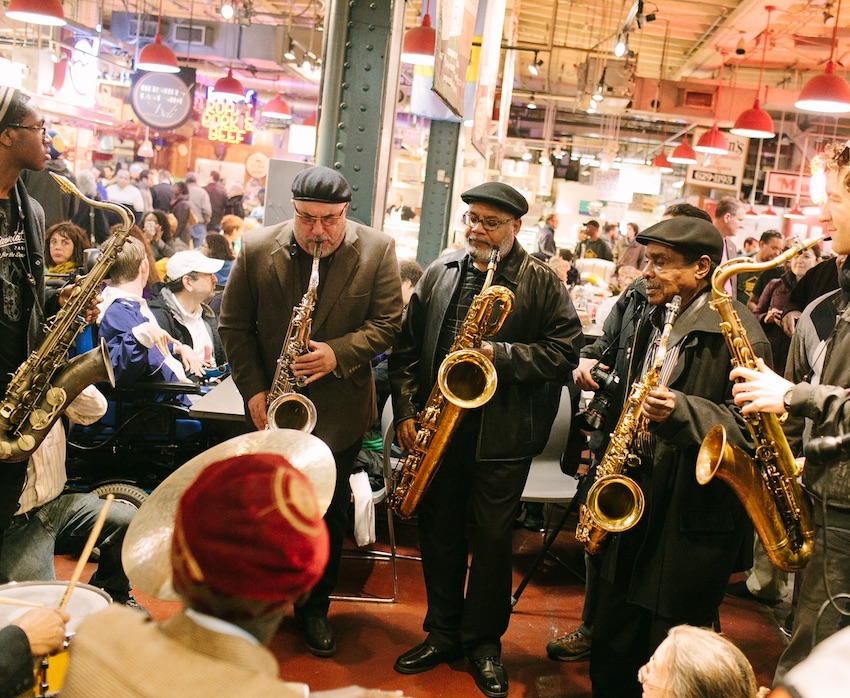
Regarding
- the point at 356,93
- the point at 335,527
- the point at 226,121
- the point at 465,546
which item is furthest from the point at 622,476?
the point at 226,121

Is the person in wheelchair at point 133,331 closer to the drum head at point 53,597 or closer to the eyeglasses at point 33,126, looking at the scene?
the eyeglasses at point 33,126

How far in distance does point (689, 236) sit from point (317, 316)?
162cm

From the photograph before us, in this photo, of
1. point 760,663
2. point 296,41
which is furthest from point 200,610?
point 296,41

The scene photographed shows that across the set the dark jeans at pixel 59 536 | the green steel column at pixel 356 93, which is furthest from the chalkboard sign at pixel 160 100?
the dark jeans at pixel 59 536

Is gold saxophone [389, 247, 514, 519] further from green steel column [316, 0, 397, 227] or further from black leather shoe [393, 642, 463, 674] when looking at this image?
green steel column [316, 0, 397, 227]

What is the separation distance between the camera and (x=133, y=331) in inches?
195

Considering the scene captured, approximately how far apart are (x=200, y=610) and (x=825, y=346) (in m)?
2.43

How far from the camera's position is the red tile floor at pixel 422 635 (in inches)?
150

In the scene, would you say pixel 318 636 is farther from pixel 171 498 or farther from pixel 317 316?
pixel 171 498

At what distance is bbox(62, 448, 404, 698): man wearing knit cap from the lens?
1268 millimetres

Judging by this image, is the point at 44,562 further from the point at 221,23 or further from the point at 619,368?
the point at 221,23

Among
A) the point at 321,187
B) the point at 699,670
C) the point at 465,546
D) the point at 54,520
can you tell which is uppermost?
the point at 321,187

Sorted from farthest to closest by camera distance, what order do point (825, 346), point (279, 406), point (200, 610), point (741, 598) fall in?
point (741, 598), point (279, 406), point (825, 346), point (200, 610)

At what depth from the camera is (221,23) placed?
17859mm
